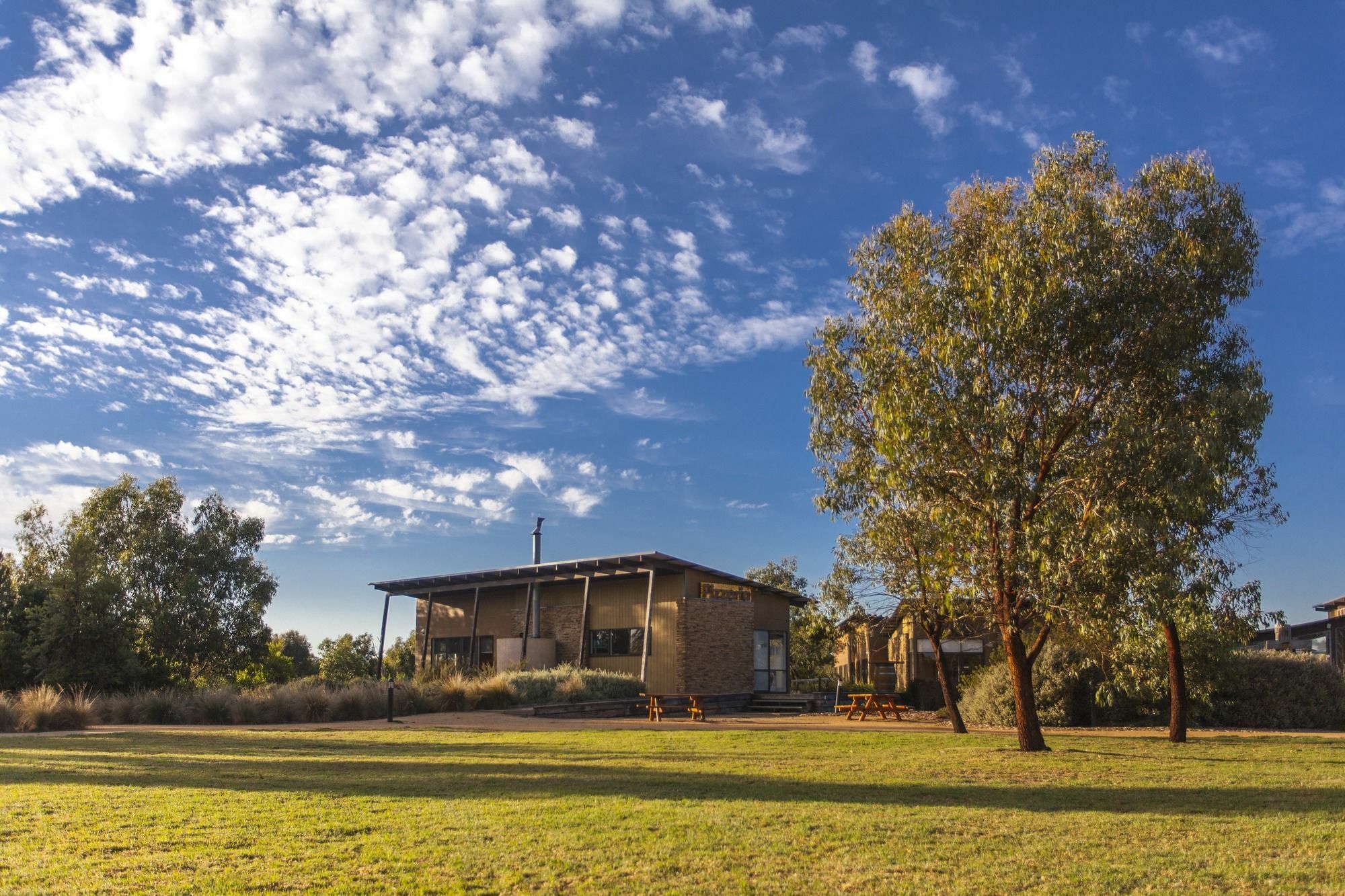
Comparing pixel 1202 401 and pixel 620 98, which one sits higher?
pixel 620 98


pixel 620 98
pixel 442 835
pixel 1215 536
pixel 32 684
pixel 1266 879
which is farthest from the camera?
pixel 32 684

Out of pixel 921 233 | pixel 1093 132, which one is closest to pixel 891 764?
pixel 921 233

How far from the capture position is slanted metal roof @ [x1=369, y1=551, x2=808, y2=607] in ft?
94.3

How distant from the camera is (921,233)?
14.5 metres

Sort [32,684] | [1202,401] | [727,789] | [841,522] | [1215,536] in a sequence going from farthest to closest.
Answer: [32,684] < [841,522] < [1215,536] < [1202,401] < [727,789]

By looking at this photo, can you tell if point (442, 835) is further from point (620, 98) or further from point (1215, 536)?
point (620, 98)

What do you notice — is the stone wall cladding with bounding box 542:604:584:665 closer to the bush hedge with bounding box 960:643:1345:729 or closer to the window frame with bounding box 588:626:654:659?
the window frame with bounding box 588:626:654:659

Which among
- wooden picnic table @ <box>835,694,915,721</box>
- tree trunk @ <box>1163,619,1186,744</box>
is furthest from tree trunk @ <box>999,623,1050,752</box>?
wooden picnic table @ <box>835,694,915,721</box>

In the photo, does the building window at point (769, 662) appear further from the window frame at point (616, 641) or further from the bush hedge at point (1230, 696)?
the bush hedge at point (1230, 696)

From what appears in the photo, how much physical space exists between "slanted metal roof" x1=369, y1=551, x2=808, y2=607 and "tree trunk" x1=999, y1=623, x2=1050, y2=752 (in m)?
14.6

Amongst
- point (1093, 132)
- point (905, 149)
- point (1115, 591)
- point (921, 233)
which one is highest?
point (905, 149)

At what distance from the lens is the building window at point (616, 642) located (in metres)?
30.5

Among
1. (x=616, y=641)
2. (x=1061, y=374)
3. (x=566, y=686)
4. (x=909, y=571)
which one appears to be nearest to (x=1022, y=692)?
(x=909, y=571)

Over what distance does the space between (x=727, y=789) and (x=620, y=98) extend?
45.0ft
